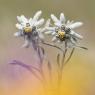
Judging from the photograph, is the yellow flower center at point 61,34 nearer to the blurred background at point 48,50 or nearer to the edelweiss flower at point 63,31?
the edelweiss flower at point 63,31

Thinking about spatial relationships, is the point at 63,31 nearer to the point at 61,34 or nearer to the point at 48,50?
the point at 61,34

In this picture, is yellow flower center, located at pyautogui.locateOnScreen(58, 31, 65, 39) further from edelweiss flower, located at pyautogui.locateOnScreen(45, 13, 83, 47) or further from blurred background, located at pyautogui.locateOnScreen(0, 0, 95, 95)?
blurred background, located at pyautogui.locateOnScreen(0, 0, 95, 95)

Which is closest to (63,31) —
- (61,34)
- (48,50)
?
(61,34)

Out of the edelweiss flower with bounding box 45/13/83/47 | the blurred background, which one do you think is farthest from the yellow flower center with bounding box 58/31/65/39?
the blurred background

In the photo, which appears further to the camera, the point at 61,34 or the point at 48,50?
the point at 48,50

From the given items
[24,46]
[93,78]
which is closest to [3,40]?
[24,46]

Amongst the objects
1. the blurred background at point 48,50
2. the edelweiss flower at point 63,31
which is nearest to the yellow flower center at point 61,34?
the edelweiss flower at point 63,31
